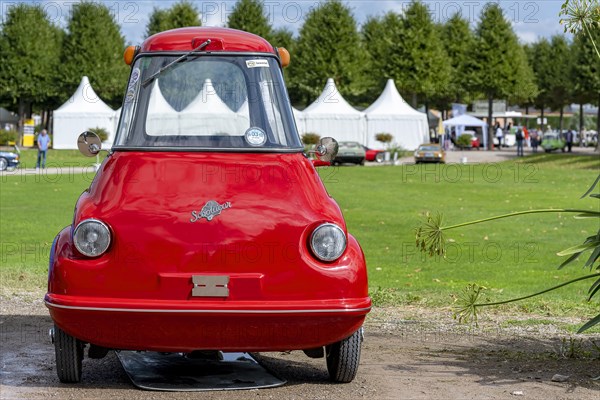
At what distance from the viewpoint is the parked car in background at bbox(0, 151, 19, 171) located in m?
44.6

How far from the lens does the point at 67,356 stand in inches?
259

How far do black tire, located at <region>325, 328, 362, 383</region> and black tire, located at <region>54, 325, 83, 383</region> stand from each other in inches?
63.3

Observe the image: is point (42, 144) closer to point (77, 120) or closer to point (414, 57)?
point (77, 120)

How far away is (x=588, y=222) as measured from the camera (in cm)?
2236

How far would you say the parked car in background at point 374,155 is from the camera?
194ft

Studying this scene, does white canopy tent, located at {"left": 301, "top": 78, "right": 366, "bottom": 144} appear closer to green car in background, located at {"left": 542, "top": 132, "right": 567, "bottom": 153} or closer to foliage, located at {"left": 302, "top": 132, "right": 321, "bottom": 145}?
foliage, located at {"left": 302, "top": 132, "right": 321, "bottom": 145}

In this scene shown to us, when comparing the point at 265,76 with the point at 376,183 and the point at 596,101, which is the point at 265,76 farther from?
the point at 596,101

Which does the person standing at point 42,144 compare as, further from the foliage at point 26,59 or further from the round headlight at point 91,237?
the round headlight at point 91,237

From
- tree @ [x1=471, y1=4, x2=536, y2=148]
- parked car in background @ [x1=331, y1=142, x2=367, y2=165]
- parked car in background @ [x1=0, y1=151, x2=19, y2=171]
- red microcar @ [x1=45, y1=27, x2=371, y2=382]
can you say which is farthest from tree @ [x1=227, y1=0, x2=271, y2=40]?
red microcar @ [x1=45, y1=27, x2=371, y2=382]

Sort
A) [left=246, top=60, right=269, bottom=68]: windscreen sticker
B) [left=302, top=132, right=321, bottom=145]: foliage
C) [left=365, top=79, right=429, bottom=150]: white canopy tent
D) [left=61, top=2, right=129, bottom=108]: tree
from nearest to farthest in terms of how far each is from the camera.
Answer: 1. [left=246, top=60, right=269, bottom=68]: windscreen sticker
2. [left=302, top=132, right=321, bottom=145]: foliage
3. [left=365, top=79, right=429, bottom=150]: white canopy tent
4. [left=61, top=2, right=129, bottom=108]: tree

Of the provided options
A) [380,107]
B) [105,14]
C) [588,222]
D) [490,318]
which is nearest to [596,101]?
[380,107]

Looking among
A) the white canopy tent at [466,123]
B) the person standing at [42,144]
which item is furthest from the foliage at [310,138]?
the white canopy tent at [466,123]

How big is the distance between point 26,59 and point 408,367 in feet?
240

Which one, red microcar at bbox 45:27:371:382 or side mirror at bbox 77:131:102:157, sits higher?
side mirror at bbox 77:131:102:157
